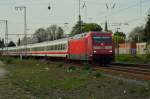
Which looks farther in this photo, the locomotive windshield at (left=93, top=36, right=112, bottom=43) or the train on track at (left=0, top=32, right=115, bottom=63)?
the locomotive windshield at (left=93, top=36, right=112, bottom=43)

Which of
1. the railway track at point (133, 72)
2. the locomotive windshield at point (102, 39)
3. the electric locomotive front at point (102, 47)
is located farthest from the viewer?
the locomotive windshield at point (102, 39)

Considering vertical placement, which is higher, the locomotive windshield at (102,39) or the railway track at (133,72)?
the locomotive windshield at (102,39)

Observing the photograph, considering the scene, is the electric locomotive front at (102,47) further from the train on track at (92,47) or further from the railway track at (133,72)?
the railway track at (133,72)

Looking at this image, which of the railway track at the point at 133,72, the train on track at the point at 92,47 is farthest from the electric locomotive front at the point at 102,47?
the railway track at the point at 133,72

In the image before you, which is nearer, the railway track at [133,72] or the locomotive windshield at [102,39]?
the railway track at [133,72]

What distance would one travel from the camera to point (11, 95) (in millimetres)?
15289

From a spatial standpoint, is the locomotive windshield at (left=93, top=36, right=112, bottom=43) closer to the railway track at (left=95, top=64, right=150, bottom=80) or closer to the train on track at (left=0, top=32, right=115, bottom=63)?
the train on track at (left=0, top=32, right=115, bottom=63)

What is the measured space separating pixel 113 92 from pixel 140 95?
1357 millimetres

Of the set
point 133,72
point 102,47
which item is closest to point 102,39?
point 102,47

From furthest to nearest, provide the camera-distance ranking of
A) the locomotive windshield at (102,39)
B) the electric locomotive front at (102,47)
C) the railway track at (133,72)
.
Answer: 1. the locomotive windshield at (102,39)
2. the electric locomotive front at (102,47)
3. the railway track at (133,72)

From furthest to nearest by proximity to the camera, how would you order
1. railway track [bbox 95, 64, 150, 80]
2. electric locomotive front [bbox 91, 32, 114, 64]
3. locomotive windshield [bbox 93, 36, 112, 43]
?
locomotive windshield [bbox 93, 36, 112, 43] → electric locomotive front [bbox 91, 32, 114, 64] → railway track [bbox 95, 64, 150, 80]

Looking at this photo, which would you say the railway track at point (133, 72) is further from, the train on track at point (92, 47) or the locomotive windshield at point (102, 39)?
the locomotive windshield at point (102, 39)

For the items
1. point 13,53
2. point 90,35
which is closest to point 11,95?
point 90,35

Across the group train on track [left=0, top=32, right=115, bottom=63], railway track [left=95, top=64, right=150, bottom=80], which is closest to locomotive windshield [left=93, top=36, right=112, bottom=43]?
train on track [left=0, top=32, right=115, bottom=63]
